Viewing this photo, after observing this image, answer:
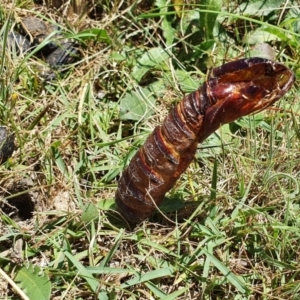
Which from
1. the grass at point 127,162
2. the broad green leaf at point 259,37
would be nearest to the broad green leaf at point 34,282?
the grass at point 127,162

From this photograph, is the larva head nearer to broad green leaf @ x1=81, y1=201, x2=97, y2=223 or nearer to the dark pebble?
broad green leaf @ x1=81, y1=201, x2=97, y2=223

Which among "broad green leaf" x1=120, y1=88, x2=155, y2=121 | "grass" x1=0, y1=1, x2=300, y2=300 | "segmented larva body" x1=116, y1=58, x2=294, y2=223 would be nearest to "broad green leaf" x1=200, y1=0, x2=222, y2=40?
"grass" x1=0, y1=1, x2=300, y2=300

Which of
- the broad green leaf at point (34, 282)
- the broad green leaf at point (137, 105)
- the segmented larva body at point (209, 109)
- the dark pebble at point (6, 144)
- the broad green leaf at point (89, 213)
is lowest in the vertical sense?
the broad green leaf at point (34, 282)

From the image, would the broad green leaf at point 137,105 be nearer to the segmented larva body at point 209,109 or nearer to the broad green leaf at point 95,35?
the broad green leaf at point 95,35

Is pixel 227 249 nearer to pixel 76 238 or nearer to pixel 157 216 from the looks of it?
pixel 157 216

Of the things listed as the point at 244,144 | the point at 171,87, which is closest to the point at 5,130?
the point at 171,87

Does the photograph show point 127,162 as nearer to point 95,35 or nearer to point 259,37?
point 95,35
